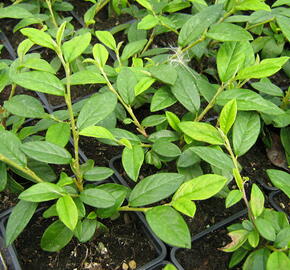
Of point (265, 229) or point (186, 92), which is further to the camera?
point (186, 92)

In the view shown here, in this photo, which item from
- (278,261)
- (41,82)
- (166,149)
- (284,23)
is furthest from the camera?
(284,23)

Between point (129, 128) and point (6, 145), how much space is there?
516 millimetres

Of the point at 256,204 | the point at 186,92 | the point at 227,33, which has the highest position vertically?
the point at 227,33

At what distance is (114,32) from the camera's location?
1547 millimetres

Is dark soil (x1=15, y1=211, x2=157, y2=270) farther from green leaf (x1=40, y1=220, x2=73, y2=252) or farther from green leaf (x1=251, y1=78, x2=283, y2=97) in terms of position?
green leaf (x1=251, y1=78, x2=283, y2=97)

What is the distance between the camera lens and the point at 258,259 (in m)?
0.86

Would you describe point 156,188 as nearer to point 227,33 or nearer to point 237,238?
point 237,238

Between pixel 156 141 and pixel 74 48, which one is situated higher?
pixel 74 48

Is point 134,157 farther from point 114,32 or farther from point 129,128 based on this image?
point 114,32

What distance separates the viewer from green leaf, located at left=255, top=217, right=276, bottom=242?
2.67 feet

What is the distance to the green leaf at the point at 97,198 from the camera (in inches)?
32.4

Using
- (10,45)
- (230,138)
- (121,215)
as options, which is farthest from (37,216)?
(10,45)

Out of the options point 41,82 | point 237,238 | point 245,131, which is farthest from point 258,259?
point 41,82

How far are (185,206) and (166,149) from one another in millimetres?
217
